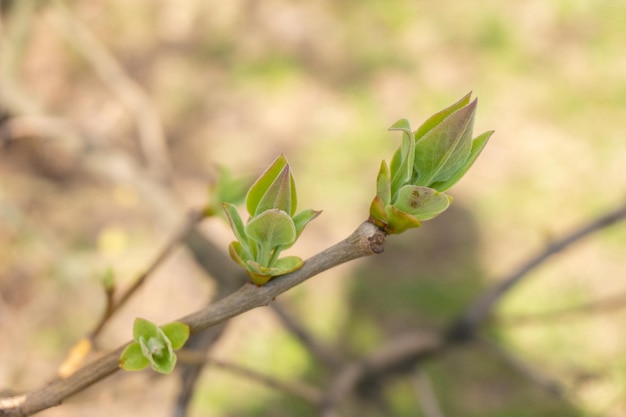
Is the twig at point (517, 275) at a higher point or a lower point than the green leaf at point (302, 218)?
lower

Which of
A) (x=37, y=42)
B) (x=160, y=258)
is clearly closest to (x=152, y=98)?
(x=37, y=42)

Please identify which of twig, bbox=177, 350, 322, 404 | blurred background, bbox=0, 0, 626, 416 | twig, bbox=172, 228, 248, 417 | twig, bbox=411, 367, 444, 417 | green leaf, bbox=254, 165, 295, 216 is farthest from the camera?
blurred background, bbox=0, 0, 626, 416

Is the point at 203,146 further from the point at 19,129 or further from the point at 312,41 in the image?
the point at 19,129

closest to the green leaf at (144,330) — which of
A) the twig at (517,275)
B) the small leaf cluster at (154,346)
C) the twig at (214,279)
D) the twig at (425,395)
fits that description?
the small leaf cluster at (154,346)

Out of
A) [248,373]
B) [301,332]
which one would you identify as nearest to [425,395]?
[301,332]

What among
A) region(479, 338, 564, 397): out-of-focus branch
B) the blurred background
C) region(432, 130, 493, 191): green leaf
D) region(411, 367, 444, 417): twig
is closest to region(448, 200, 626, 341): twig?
region(479, 338, 564, 397): out-of-focus branch

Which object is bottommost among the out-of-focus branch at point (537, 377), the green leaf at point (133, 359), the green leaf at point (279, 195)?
the out-of-focus branch at point (537, 377)

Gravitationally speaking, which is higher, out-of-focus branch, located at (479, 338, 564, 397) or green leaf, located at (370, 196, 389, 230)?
green leaf, located at (370, 196, 389, 230)

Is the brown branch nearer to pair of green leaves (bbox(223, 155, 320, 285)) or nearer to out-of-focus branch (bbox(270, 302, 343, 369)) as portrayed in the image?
pair of green leaves (bbox(223, 155, 320, 285))

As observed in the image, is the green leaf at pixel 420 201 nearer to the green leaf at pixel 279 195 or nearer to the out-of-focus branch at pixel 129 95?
the green leaf at pixel 279 195
